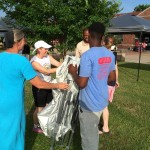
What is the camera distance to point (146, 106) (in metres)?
7.11

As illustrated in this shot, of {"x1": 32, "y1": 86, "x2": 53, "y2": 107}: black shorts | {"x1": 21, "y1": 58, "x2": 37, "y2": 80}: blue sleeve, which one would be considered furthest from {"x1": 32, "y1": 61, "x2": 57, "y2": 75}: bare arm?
{"x1": 21, "y1": 58, "x2": 37, "y2": 80}: blue sleeve

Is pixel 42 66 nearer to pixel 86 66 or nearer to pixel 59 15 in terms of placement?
pixel 86 66

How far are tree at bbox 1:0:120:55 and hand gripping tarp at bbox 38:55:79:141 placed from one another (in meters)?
9.16

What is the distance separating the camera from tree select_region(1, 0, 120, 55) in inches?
515

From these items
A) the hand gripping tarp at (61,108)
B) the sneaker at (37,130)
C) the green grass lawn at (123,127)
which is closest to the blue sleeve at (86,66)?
the hand gripping tarp at (61,108)

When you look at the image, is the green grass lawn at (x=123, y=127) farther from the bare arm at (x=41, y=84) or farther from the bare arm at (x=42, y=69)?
the bare arm at (x=41, y=84)

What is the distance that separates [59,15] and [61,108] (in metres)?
9.71

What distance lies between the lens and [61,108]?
395cm

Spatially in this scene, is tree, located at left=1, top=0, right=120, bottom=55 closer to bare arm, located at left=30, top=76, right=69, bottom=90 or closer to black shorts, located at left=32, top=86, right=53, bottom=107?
black shorts, located at left=32, top=86, right=53, bottom=107

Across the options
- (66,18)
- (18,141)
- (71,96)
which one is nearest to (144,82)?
(66,18)

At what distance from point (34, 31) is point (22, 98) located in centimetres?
1129

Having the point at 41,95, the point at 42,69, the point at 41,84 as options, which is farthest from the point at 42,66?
the point at 41,84

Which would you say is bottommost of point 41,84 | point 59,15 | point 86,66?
point 41,84

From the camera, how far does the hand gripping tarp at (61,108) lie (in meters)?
3.76
